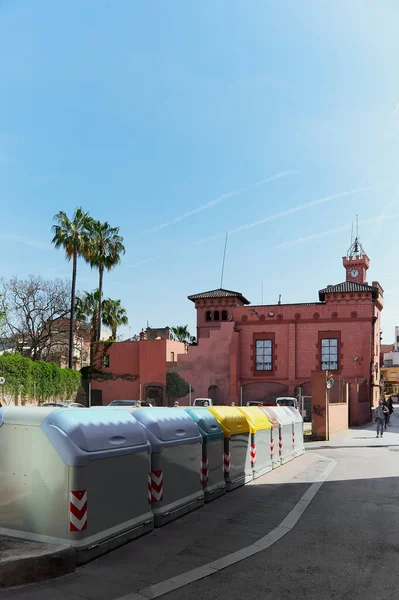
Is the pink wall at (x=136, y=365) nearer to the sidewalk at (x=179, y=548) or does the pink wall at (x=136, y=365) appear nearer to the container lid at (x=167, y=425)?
the sidewalk at (x=179, y=548)

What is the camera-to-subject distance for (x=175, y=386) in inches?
1847

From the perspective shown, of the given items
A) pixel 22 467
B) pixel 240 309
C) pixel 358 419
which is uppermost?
pixel 240 309

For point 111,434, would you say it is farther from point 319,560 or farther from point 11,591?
point 319,560

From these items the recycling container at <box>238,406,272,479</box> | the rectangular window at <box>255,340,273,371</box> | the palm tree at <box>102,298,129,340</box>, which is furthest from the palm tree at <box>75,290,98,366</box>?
the recycling container at <box>238,406,272,479</box>

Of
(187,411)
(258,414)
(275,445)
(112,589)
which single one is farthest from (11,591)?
(275,445)

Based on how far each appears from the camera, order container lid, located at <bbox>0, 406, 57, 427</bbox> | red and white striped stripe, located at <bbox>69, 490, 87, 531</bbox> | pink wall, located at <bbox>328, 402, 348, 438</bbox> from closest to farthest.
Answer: red and white striped stripe, located at <bbox>69, 490, 87, 531</bbox> → container lid, located at <bbox>0, 406, 57, 427</bbox> → pink wall, located at <bbox>328, 402, 348, 438</bbox>

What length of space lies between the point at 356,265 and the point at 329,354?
13087mm

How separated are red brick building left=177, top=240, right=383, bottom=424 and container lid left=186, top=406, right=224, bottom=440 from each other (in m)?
32.2

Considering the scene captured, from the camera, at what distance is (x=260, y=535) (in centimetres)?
862

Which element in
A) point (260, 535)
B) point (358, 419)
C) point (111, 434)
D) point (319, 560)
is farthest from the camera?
point (358, 419)

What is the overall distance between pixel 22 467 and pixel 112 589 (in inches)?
80.9

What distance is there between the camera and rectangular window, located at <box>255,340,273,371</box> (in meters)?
45.8

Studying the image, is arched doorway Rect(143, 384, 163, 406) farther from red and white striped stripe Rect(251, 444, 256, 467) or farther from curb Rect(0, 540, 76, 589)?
curb Rect(0, 540, 76, 589)

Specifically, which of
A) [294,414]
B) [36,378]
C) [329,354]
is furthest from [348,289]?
[294,414]
